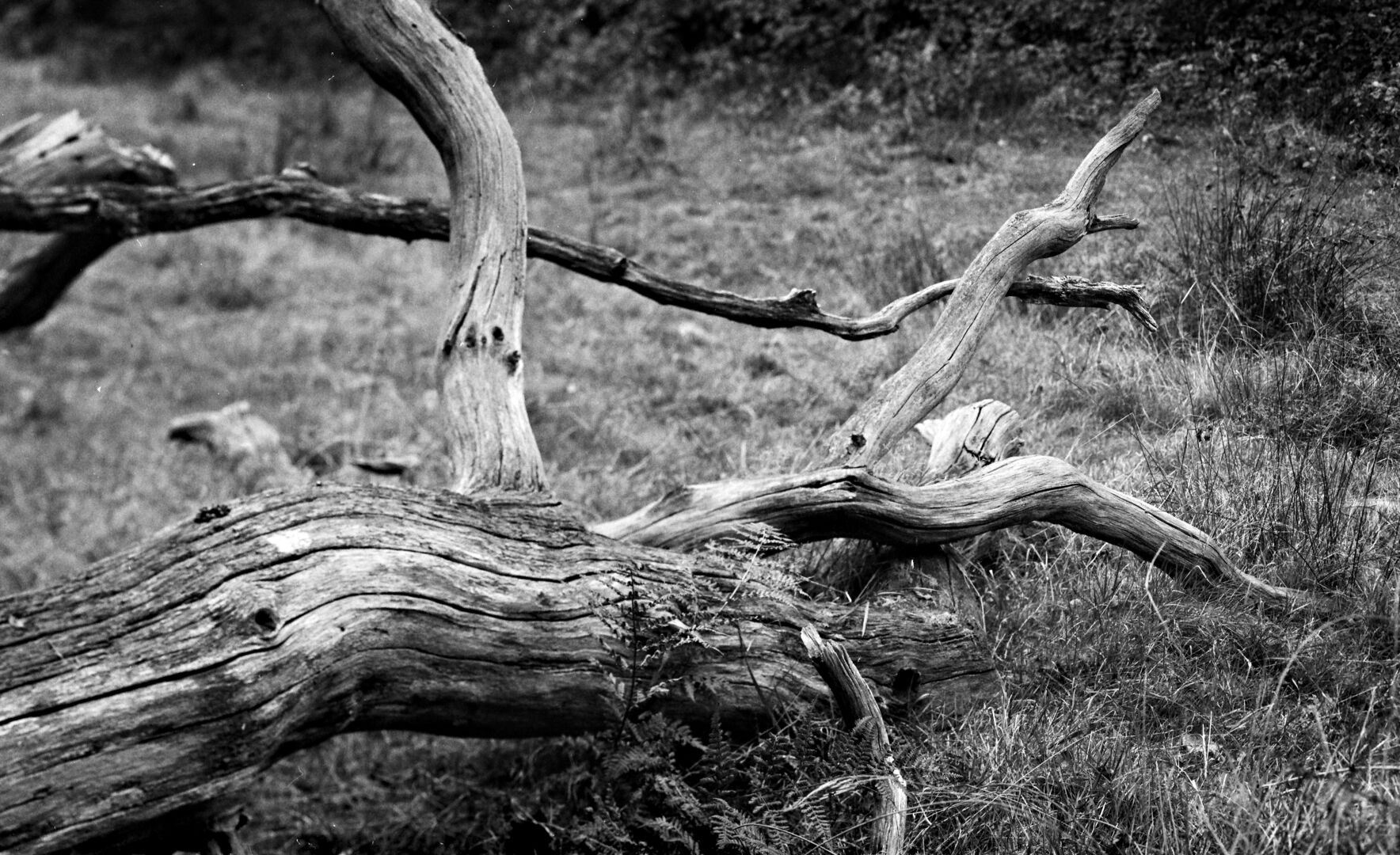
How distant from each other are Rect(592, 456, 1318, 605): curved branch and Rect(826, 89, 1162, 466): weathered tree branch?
17 cm

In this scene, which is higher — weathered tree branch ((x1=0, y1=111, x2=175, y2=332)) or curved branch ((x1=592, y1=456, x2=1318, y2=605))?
weathered tree branch ((x1=0, y1=111, x2=175, y2=332))

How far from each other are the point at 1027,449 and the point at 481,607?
76.6 inches

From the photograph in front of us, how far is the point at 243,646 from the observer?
104 inches

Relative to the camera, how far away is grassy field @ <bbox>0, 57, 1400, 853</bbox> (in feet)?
8.90

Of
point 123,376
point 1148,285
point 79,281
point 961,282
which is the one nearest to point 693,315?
point 961,282

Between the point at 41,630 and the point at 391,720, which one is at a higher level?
the point at 41,630

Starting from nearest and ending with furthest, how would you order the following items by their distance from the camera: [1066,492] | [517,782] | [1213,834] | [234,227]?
[1213,834]
[1066,492]
[517,782]
[234,227]

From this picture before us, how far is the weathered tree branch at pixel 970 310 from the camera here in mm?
3551

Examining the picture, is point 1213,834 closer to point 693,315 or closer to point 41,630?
point 41,630

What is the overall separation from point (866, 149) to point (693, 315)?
173 cm

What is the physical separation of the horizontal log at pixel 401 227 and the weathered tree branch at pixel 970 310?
133 millimetres

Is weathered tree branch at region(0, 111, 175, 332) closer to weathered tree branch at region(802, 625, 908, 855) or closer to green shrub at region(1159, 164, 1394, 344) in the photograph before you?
weathered tree branch at region(802, 625, 908, 855)

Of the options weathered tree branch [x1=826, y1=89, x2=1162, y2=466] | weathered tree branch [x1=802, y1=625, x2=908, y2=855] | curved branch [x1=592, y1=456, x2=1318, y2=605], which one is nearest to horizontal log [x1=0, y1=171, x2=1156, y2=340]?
weathered tree branch [x1=826, y1=89, x2=1162, y2=466]

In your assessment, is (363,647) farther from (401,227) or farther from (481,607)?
(401,227)
